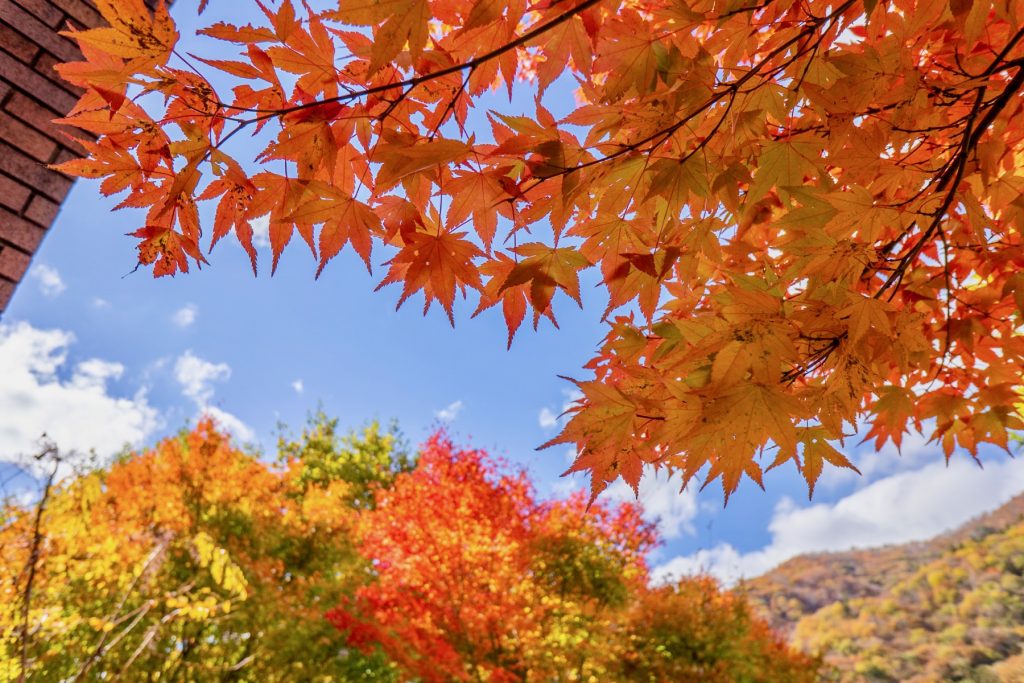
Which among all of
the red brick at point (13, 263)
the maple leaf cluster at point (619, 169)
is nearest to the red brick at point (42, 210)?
the red brick at point (13, 263)

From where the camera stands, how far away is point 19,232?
2344 millimetres

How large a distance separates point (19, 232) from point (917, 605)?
174ft

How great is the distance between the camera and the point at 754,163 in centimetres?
160

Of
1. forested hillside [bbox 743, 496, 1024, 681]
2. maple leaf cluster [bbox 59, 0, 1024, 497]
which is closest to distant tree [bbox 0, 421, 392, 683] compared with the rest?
maple leaf cluster [bbox 59, 0, 1024, 497]

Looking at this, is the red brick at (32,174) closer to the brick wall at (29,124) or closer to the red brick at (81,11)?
the brick wall at (29,124)

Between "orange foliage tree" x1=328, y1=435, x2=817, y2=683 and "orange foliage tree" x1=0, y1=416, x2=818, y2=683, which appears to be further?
"orange foliage tree" x1=328, y1=435, x2=817, y2=683

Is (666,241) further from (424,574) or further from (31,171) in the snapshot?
(424,574)

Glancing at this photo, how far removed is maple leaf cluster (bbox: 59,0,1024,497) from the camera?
106cm

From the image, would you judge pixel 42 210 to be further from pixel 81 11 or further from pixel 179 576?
pixel 179 576

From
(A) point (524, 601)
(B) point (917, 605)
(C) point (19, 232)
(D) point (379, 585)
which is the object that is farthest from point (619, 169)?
(B) point (917, 605)

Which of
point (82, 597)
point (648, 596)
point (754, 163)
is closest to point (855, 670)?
point (648, 596)

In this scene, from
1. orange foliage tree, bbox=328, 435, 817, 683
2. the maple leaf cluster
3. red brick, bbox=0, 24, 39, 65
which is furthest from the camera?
orange foliage tree, bbox=328, 435, 817, 683

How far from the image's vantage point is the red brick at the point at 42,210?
93.8 inches

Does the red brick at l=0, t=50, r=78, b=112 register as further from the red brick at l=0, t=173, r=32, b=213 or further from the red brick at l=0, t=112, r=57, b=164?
the red brick at l=0, t=173, r=32, b=213
